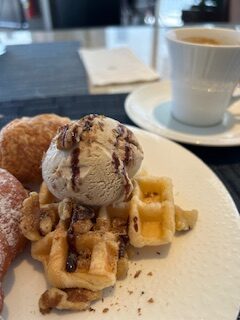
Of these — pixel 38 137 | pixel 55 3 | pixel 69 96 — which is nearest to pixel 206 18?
pixel 55 3

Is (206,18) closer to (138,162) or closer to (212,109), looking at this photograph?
(212,109)

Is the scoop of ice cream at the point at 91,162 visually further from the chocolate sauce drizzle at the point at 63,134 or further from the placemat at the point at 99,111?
the placemat at the point at 99,111

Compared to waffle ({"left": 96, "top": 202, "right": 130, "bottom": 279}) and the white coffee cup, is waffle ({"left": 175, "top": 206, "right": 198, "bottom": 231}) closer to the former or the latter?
waffle ({"left": 96, "top": 202, "right": 130, "bottom": 279})

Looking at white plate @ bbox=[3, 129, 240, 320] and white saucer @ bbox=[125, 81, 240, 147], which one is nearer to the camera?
white plate @ bbox=[3, 129, 240, 320]

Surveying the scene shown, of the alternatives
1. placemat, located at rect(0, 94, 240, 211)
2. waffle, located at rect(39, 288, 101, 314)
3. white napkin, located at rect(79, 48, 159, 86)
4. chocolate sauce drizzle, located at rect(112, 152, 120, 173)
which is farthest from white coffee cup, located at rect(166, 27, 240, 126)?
waffle, located at rect(39, 288, 101, 314)

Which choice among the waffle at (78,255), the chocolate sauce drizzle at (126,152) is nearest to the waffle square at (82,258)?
the waffle at (78,255)
